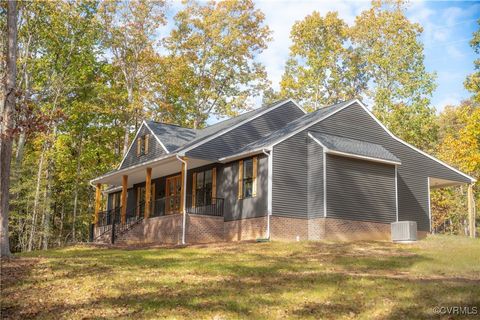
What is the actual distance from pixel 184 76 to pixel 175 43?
271 cm

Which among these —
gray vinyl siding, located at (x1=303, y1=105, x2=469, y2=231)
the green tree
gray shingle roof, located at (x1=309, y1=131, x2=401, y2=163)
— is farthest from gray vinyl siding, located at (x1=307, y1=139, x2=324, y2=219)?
the green tree

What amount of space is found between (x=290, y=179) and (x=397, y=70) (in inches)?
847

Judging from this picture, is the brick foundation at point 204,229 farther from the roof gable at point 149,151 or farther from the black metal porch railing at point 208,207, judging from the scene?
the roof gable at point 149,151

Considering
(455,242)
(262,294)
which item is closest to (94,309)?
(262,294)

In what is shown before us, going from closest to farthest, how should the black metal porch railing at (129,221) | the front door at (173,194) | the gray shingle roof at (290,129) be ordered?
the gray shingle roof at (290,129) → the black metal porch railing at (129,221) → the front door at (173,194)

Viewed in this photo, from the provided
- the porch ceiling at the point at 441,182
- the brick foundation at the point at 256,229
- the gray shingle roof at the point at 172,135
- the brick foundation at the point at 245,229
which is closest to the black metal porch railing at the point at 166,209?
the brick foundation at the point at 256,229

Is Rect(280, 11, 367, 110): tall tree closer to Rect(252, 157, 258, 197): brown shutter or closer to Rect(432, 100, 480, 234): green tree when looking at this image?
Rect(432, 100, 480, 234): green tree

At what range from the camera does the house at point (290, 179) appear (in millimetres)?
23672

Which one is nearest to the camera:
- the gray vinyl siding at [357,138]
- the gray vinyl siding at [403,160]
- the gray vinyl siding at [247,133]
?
the gray vinyl siding at [357,138]

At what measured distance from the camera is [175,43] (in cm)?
4356

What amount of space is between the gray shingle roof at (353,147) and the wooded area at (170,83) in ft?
31.0

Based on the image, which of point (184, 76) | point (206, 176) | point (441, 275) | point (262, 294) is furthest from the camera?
Result: point (184, 76)

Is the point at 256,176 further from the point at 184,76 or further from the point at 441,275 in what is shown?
the point at 184,76

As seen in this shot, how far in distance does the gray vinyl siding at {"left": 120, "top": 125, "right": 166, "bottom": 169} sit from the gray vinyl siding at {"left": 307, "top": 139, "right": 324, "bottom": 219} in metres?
7.89
